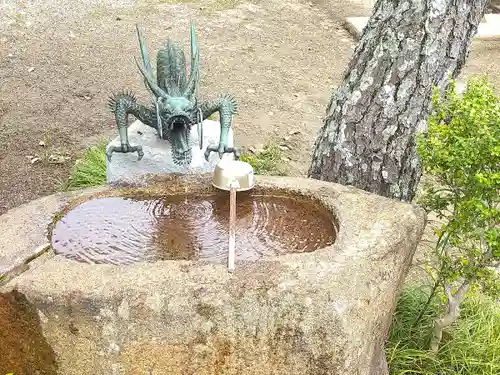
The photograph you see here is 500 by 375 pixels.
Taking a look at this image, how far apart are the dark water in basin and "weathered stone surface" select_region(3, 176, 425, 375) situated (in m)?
0.22

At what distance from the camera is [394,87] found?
10.5ft

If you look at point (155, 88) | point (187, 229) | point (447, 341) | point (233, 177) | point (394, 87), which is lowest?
point (447, 341)

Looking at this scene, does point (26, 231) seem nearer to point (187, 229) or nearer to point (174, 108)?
point (187, 229)

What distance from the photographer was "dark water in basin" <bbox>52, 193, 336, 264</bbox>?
2.51 meters

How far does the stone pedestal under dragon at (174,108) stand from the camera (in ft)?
11.1

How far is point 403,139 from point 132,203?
1.44m

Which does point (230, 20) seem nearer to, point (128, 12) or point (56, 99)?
point (128, 12)

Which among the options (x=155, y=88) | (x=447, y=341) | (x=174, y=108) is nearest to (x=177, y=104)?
(x=174, y=108)

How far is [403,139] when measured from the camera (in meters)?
3.23

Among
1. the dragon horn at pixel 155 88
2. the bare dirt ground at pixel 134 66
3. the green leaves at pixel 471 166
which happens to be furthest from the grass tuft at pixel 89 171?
the green leaves at pixel 471 166

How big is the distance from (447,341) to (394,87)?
4.29 ft

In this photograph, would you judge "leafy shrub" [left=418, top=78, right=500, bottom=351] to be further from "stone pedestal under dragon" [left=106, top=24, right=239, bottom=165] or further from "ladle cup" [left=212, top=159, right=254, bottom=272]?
"stone pedestal under dragon" [left=106, top=24, right=239, bottom=165]

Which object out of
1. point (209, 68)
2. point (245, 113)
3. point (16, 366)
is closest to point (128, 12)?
point (209, 68)

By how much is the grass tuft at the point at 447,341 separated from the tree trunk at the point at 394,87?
0.63 meters
